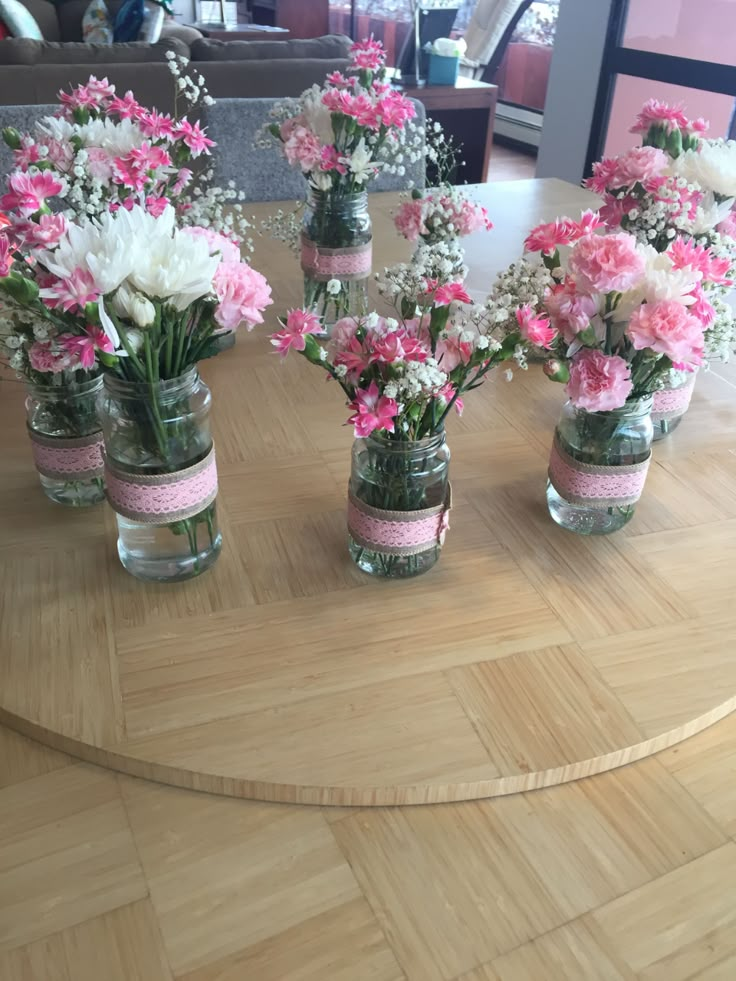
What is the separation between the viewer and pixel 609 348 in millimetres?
909

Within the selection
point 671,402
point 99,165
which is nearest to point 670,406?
point 671,402

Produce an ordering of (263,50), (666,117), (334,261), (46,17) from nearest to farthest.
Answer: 1. (666,117)
2. (334,261)
3. (263,50)
4. (46,17)

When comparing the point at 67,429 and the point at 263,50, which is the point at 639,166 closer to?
the point at 67,429

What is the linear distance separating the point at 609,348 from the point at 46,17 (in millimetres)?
5876

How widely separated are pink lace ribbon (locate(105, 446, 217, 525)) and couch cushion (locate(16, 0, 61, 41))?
5626mm

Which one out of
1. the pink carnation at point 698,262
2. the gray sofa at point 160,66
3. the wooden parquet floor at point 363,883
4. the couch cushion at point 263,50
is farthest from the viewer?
the couch cushion at point 263,50

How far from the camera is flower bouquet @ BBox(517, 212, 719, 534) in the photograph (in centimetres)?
82

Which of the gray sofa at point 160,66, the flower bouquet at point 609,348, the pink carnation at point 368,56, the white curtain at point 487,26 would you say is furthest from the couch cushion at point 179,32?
the flower bouquet at point 609,348

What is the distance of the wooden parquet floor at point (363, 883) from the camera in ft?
2.04

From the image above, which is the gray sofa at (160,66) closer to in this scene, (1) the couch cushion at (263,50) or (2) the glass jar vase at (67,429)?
(1) the couch cushion at (263,50)

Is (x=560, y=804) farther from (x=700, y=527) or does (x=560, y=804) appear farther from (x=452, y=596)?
(x=700, y=527)

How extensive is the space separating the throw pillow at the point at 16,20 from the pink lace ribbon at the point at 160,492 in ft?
15.1

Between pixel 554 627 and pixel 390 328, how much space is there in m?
0.37

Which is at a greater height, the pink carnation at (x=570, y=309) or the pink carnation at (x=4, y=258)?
the pink carnation at (x=4, y=258)
